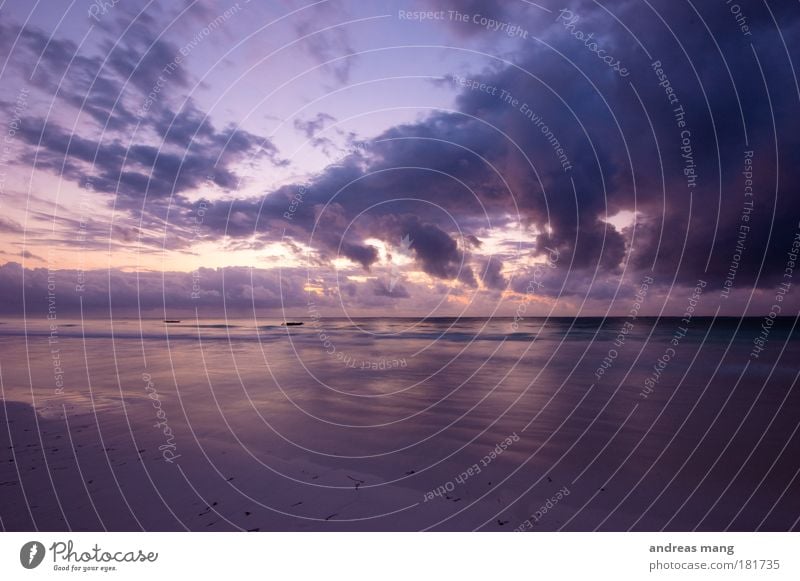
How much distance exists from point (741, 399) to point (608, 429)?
6883mm

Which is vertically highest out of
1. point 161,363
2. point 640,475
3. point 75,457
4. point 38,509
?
point 161,363

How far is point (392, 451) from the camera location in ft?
30.6

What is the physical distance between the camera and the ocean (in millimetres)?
7059

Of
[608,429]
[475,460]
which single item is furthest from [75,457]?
[608,429]

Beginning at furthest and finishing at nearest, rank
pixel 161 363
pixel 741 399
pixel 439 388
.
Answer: pixel 161 363 → pixel 439 388 → pixel 741 399

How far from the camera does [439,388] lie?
604 inches

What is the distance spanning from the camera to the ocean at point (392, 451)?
7059mm

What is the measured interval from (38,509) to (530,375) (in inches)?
631

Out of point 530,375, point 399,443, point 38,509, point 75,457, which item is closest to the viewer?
point 38,509
